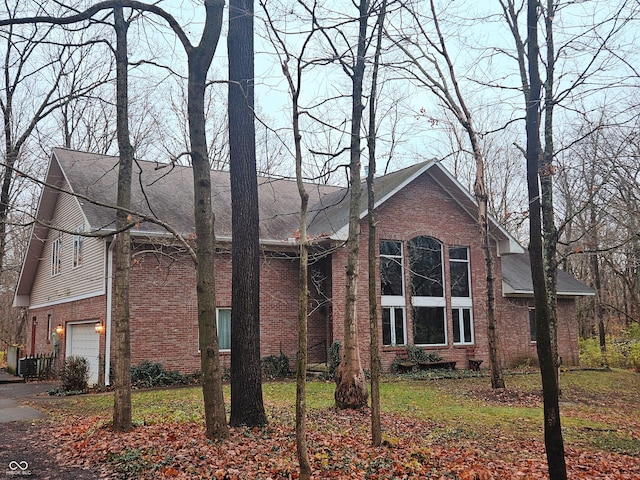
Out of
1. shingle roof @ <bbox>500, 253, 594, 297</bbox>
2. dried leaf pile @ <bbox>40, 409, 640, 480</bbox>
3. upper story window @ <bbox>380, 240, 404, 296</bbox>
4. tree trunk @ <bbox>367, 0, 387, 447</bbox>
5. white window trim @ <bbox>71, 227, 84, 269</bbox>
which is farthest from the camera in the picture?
shingle roof @ <bbox>500, 253, 594, 297</bbox>

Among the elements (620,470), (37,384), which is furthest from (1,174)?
(620,470)

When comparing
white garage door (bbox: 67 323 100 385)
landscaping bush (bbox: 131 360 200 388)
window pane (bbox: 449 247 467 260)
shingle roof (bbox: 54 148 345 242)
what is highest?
shingle roof (bbox: 54 148 345 242)

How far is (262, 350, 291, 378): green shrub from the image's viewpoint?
17.4 metres

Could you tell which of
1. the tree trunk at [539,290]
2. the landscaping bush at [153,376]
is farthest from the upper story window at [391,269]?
the tree trunk at [539,290]

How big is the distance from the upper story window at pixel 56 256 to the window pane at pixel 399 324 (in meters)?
12.3

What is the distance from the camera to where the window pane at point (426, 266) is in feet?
65.3

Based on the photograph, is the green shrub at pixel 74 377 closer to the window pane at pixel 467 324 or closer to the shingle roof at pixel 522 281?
the window pane at pixel 467 324

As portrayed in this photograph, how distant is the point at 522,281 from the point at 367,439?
16.3m

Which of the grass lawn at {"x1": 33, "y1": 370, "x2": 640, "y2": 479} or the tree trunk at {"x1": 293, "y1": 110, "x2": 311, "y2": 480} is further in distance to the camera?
the grass lawn at {"x1": 33, "y1": 370, "x2": 640, "y2": 479}

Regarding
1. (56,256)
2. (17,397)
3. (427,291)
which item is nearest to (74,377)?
(17,397)

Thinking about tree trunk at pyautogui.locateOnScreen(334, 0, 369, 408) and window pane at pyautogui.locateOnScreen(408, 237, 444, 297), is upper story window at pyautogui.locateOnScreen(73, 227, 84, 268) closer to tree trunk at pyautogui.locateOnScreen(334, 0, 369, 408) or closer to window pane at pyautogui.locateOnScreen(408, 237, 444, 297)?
tree trunk at pyautogui.locateOnScreen(334, 0, 369, 408)

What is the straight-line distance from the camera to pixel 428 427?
9.20 meters

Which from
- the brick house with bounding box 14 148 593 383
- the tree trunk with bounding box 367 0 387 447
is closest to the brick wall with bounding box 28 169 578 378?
the brick house with bounding box 14 148 593 383

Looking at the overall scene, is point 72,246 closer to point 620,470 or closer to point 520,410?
point 520,410
